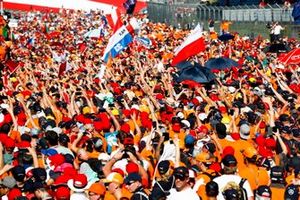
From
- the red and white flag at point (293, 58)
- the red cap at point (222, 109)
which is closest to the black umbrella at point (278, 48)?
the red and white flag at point (293, 58)

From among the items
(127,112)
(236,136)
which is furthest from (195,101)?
(236,136)

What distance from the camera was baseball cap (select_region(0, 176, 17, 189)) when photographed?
24.1ft

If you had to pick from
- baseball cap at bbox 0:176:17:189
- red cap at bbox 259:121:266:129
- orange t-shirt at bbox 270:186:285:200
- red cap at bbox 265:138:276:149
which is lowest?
red cap at bbox 259:121:266:129

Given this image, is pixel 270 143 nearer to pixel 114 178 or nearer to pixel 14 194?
pixel 114 178

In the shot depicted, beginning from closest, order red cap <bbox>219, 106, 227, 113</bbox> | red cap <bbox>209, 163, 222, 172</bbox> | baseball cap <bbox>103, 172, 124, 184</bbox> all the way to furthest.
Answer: baseball cap <bbox>103, 172, 124, 184</bbox>, red cap <bbox>209, 163, 222, 172</bbox>, red cap <bbox>219, 106, 227, 113</bbox>

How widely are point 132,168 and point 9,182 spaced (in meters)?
1.19

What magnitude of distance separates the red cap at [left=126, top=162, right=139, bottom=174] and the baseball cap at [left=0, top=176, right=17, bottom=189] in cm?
109

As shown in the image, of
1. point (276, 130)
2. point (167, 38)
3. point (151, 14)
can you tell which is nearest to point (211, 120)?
point (276, 130)

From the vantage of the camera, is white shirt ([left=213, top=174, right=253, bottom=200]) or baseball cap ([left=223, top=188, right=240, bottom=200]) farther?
white shirt ([left=213, top=174, right=253, bottom=200])

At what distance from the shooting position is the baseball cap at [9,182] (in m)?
7.33

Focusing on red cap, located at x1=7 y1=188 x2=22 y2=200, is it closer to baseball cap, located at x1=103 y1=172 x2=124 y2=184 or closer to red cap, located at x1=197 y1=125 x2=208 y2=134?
baseball cap, located at x1=103 y1=172 x2=124 y2=184

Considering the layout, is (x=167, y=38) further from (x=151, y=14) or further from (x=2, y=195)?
(x=2, y=195)

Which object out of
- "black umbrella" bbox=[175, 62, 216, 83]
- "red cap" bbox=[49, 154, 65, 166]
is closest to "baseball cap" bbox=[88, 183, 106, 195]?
"red cap" bbox=[49, 154, 65, 166]

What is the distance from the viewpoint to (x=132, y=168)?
7.61 metres
